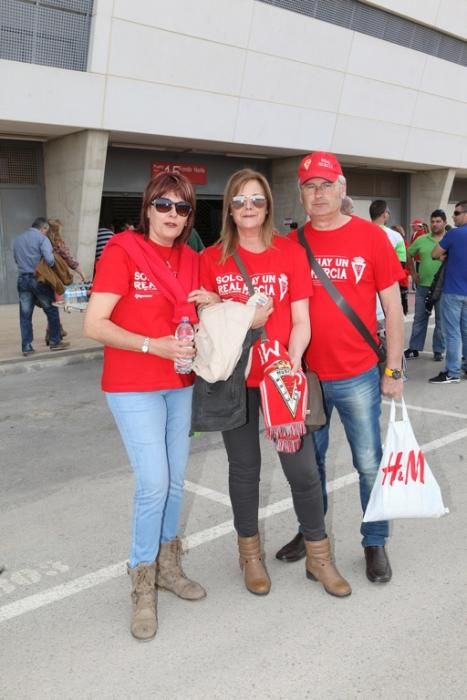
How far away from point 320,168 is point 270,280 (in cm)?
63

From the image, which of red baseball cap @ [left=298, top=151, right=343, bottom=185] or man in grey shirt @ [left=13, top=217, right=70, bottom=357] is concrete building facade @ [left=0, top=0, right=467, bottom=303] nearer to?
man in grey shirt @ [left=13, top=217, right=70, bottom=357]

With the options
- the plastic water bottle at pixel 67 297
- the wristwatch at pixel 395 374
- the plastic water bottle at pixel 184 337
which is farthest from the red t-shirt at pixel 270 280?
the plastic water bottle at pixel 67 297

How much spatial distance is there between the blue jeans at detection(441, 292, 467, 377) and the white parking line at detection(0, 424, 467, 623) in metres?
3.66

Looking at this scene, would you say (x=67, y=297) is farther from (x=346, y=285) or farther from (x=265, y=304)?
(x=265, y=304)

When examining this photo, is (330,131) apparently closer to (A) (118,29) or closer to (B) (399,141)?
(B) (399,141)

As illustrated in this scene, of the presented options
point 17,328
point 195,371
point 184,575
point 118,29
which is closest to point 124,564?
point 184,575

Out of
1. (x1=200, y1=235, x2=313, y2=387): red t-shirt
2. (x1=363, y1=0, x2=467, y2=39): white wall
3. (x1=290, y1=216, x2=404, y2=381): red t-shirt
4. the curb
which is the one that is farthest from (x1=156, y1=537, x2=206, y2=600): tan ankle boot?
(x1=363, y1=0, x2=467, y2=39): white wall

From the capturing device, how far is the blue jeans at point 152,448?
9.91 feet

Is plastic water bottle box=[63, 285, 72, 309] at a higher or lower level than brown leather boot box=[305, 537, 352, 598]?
lower

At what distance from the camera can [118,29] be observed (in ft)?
51.2

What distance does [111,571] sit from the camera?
3680mm

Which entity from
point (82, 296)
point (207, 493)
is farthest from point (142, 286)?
point (82, 296)

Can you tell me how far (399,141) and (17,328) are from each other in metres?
15.8

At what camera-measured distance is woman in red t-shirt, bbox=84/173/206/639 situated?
2936 mm
